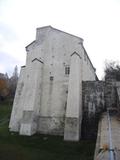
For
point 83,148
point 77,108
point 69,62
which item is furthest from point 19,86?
point 83,148

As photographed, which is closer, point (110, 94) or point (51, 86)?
point (110, 94)

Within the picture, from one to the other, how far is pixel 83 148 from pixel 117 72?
65.6ft

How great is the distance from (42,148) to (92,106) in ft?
18.6

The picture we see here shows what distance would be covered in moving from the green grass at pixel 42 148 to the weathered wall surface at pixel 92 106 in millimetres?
1993

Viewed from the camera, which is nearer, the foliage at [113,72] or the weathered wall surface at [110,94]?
the weathered wall surface at [110,94]

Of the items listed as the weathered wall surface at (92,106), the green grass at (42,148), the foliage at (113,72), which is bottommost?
the green grass at (42,148)

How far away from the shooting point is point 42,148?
1101cm

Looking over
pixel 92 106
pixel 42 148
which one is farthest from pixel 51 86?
pixel 42 148

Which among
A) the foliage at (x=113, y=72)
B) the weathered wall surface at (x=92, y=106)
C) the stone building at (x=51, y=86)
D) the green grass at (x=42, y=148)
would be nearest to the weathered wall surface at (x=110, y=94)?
the weathered wall surface at (x=92, y=106)

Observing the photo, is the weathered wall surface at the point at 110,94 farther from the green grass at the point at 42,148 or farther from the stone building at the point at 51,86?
the green grass at the point at 42,148

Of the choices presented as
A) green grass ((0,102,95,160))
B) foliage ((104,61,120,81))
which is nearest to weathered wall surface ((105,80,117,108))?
green grass ((0,102,95,160))

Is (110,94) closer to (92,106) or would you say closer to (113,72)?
(92,106)

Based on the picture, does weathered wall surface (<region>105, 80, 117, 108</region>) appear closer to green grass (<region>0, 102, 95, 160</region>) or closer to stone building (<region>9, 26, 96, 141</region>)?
stone building (<region>9, 26, 96, 141</region>)

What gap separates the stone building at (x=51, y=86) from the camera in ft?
46.2
